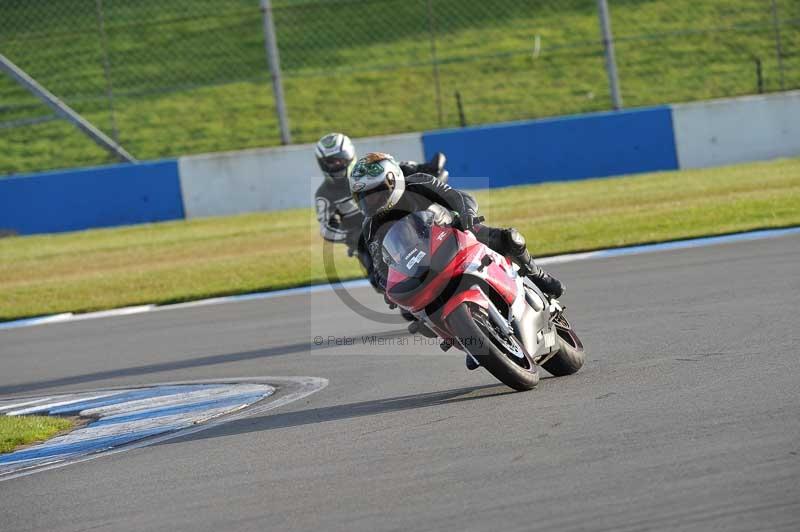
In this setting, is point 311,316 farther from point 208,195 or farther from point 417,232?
point 208,195

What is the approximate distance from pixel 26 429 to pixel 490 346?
130 inches

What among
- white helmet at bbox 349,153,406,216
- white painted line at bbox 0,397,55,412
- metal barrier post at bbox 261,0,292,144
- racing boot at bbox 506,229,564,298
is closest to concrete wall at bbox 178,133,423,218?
metal barrier post at bbox 261,0,292,144

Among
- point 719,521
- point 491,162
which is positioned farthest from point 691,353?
point 491,162

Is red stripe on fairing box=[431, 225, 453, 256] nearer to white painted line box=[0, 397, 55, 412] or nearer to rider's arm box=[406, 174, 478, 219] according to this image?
rider's arm box=[406, 174, 478, 219]

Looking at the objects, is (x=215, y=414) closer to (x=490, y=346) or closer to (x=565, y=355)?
(x=490, y=346)

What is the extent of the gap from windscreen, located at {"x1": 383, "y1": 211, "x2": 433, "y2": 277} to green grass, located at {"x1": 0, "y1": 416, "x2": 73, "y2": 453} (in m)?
2.64

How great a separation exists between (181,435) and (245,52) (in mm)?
23725

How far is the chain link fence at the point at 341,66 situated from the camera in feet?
86.6

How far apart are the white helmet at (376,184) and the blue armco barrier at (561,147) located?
568 inches

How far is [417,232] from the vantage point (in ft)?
23.5

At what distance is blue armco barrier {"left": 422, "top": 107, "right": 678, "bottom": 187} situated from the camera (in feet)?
71.7

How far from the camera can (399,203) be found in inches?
301

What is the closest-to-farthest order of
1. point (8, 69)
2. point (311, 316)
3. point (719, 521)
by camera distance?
point (719, 521) < point (311, 316) < point (8, 69)

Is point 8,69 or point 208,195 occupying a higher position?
point 8,69
